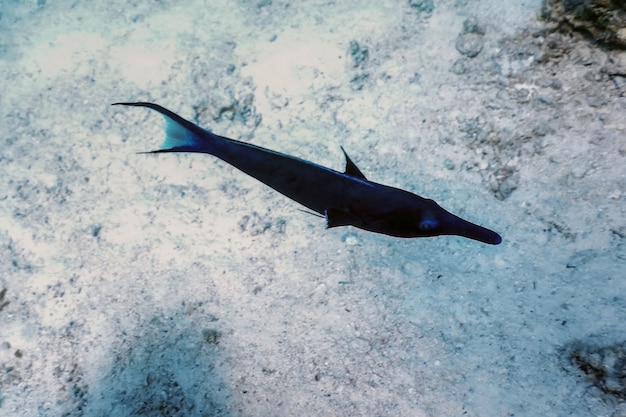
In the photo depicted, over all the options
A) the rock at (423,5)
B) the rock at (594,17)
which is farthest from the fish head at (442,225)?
the rock at (423,5)

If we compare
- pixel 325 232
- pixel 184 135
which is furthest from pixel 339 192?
pixel 325 232

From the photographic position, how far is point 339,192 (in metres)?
2.06

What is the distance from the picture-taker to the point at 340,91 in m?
3.84

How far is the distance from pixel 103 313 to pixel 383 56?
341cm

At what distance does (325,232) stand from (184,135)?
4.69 ft

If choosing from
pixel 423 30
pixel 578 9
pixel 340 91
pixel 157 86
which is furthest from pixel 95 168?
pixel 578 9

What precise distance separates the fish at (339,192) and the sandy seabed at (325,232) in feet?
2.82

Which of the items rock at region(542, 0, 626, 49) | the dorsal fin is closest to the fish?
the dorsal fin

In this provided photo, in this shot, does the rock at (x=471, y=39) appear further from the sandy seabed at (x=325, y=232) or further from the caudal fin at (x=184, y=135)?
the caudal fin at (x=184, y=135)

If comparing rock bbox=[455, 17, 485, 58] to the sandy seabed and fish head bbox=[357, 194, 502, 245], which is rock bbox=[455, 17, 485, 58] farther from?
fish head bbox=[357, 194, 502, 245]

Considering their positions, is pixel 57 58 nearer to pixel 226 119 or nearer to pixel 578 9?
pixel 226 119

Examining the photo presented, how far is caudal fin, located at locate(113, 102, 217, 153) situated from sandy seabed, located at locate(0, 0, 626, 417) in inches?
47.3

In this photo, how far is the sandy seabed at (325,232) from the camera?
7.91 feet

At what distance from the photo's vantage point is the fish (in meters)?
2.02
